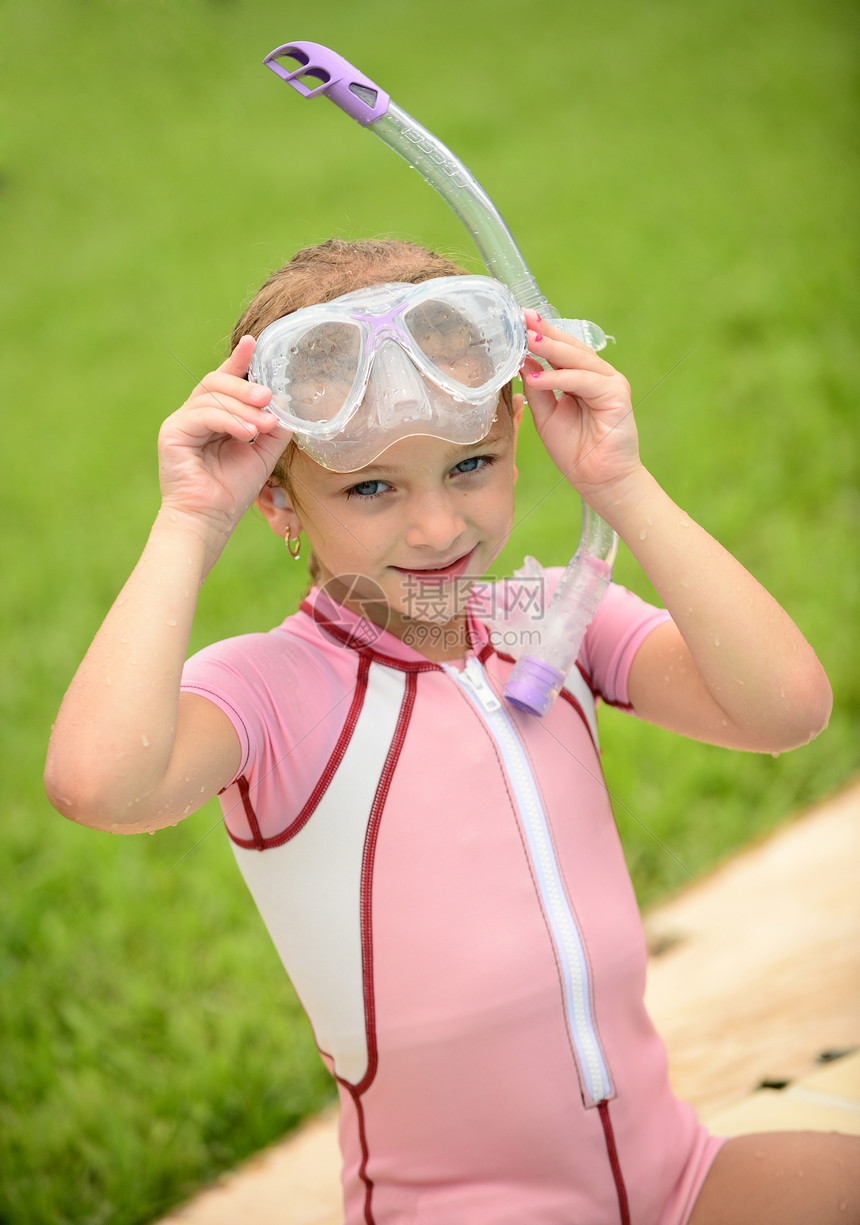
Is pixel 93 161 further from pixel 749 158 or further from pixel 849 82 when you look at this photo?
pixel 849 82

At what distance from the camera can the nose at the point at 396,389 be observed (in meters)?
1.35

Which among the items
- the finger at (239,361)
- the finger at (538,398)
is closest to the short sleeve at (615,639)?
the finger at (538,398)

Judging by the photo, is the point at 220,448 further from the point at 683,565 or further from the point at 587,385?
the point at 683,565

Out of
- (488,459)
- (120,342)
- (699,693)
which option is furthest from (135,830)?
(120,342)

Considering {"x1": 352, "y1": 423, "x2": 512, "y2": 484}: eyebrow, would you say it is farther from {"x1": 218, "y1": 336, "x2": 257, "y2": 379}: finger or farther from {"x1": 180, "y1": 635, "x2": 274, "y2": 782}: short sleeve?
{"x1": 180, "y1": 635, "x2": 274, "y2": 782}: short sleeve

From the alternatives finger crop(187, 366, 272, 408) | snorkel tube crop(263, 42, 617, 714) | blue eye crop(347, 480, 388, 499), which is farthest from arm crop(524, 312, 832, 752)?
finger crop(187, 366, 272, 408)

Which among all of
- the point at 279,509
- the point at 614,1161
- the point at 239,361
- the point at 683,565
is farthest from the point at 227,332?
the point at 614,1161

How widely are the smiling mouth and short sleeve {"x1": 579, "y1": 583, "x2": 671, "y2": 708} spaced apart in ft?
0.91

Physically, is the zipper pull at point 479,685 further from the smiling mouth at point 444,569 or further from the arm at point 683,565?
the arm at point 683,565

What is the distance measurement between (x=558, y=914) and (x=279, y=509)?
0.71 metres

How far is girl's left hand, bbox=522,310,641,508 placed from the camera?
4.75ft

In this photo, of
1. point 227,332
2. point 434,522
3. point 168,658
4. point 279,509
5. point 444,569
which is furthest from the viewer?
point 227,332

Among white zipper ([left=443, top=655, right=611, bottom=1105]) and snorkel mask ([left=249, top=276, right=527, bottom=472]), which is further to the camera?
white zipper ([left=443, top=655, right=611, bottom=1105])

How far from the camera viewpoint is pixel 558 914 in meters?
1.53
